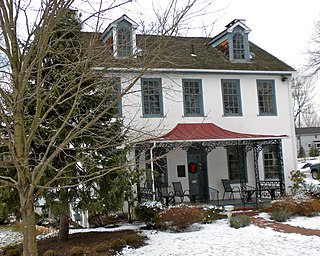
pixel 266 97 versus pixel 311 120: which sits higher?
pixel 311 120

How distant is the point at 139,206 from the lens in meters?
12.7

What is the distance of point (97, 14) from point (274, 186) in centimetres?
1279

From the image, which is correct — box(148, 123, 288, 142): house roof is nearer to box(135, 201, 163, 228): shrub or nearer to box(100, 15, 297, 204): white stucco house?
box(100, 15, 297, 204): white stucco house

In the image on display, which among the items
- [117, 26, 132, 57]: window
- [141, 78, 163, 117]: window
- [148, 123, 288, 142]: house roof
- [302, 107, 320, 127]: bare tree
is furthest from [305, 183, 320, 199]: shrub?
[302, 107, 320, 127]: bare tree

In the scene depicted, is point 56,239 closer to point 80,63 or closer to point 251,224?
point 251,224

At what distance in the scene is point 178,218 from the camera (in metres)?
11.6

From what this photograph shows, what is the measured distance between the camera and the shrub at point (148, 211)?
12.5 meters

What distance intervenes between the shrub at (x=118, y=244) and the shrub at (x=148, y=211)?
2.12m

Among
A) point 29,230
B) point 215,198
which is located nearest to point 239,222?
point 215,198

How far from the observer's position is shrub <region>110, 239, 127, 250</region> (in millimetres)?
10219

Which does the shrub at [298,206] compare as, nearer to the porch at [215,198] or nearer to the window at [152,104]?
the porch at [215,198]

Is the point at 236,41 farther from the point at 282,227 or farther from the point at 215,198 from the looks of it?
the point at 282,227

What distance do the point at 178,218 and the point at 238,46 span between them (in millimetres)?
10161

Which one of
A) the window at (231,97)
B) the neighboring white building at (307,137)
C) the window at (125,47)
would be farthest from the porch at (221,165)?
the neighboring white building at (307,137)
